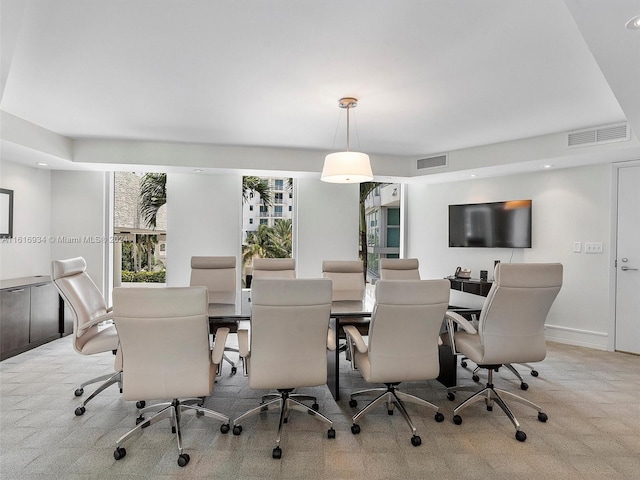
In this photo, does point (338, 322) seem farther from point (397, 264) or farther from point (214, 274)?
point (214, 274)

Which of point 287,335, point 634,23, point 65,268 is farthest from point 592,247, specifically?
point 65,268

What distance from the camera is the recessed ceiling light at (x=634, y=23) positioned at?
1.78m

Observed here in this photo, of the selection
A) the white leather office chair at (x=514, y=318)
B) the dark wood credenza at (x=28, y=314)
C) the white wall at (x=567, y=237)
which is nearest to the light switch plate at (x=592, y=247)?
the white wall at (x=567, y=237)

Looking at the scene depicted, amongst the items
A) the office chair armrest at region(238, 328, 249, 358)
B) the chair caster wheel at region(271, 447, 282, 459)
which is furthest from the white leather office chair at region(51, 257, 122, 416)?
the chair caster wheel at region(271, 447, 282, 459)

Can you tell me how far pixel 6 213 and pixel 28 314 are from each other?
131 centimetres

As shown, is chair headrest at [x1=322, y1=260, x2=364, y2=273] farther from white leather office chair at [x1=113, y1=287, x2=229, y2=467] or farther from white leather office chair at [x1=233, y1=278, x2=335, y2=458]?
white leather office chair at [x1=113, y1=287, x2=229, y2=467]

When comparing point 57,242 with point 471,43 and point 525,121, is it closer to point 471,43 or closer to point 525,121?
point 471,43

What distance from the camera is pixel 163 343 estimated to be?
2.25 m

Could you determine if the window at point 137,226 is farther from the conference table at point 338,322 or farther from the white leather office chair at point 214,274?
the conference table at point 338,322

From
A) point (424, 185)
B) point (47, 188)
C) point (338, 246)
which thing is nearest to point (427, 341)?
point (338, 246)

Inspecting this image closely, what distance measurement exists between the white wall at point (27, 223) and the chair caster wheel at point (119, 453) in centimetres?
372

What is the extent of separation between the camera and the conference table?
119 inches

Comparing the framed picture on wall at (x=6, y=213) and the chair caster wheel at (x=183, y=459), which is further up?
the framed picture on wall at (x=6, y=213)

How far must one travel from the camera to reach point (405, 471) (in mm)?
2207
